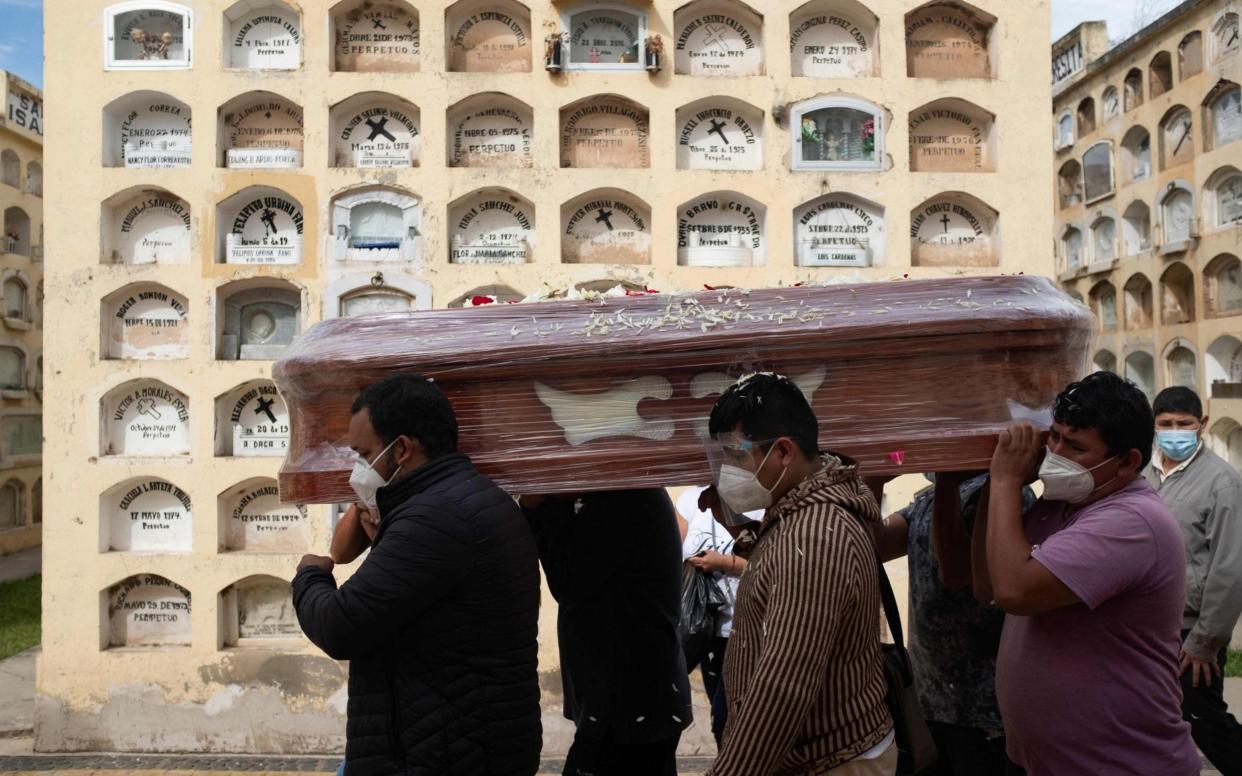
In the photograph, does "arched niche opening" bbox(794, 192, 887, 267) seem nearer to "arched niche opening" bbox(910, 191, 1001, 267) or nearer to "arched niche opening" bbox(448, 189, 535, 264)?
"arched niche opening" bbox(910, 191, 1001, 267)

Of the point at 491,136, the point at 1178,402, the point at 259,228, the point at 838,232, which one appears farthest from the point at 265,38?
the point at 1178,402

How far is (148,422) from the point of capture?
15.5 ft

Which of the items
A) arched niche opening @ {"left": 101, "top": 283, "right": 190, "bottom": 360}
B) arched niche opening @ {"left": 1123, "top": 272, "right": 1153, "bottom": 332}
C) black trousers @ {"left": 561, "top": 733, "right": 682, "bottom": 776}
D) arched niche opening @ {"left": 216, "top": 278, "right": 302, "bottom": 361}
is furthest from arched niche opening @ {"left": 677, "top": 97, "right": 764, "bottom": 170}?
arched niche opening @ {"left": 1123, "top": 272, "right": 1153, "bottom": 332}

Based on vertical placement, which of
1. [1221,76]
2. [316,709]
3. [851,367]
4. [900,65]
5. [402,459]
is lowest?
[316,709]

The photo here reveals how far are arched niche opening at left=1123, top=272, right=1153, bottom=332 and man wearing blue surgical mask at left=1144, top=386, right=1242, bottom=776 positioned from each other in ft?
30.1

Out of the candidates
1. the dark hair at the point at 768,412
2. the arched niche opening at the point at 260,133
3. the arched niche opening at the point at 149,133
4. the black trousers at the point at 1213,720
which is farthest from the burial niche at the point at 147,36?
the black trousers at the point at 1213,720

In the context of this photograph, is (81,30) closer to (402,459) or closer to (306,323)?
(306,323)

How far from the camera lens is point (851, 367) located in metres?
2.08

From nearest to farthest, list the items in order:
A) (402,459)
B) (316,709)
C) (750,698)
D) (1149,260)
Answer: (750,698), (402,459), (316,709), (1149,260)

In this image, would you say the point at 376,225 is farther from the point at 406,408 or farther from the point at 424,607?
the point at 424,607

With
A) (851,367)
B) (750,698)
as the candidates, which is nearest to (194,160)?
(851,367)

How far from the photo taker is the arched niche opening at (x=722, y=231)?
475 centimetres

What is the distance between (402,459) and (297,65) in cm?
337

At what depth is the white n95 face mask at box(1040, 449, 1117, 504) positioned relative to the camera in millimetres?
2000
